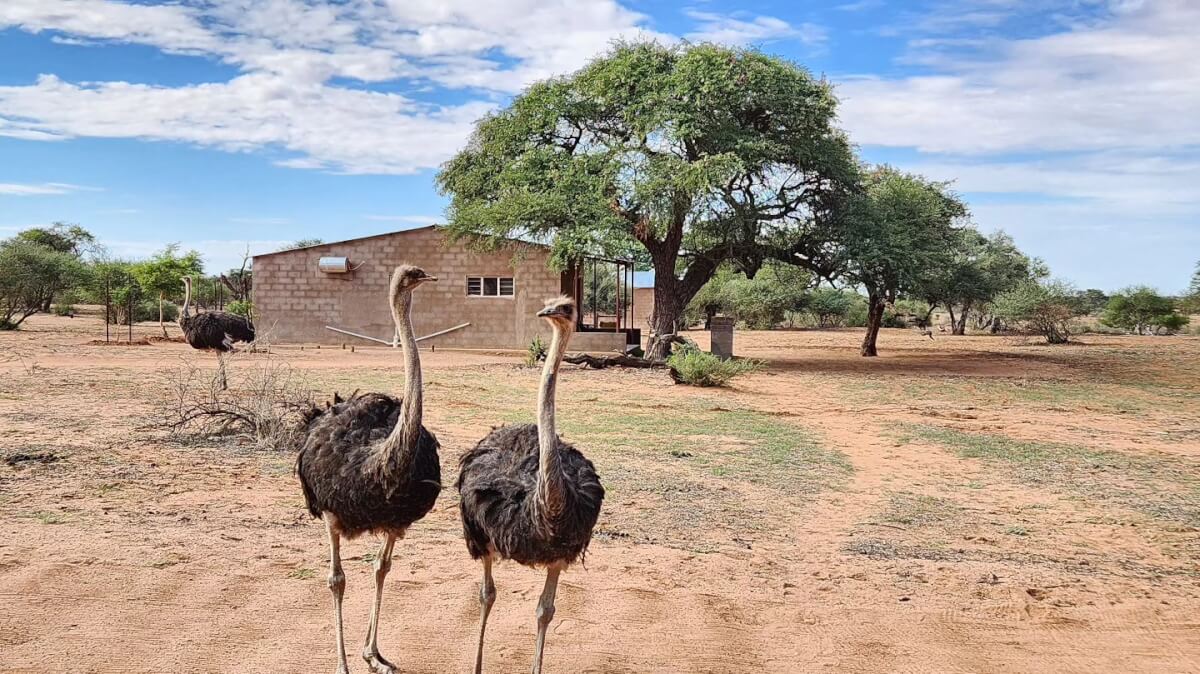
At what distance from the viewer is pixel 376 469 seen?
4.18 metres

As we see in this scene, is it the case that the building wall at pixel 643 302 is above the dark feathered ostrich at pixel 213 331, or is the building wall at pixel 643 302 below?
above

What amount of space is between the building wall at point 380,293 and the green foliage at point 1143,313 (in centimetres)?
2804

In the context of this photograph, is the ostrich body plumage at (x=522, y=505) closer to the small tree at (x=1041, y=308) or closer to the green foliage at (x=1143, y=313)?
the small tree at (x=1041, y=308)

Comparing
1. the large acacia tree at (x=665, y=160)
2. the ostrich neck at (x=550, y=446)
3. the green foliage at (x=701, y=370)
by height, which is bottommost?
the green foliage at (x=701, y=370)

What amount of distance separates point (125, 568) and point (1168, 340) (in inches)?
1505

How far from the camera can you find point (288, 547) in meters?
5.93

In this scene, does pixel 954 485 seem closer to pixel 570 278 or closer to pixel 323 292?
pixel 570 278

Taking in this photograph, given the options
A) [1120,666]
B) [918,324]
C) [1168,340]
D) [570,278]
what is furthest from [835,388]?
[918,324]

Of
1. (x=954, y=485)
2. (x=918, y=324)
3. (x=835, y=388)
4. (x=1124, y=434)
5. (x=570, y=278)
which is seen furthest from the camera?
(x=918, y=324)

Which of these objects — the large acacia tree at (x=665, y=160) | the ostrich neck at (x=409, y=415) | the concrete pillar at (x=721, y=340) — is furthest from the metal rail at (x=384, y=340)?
the ostrich neck at (x=409, y=415)

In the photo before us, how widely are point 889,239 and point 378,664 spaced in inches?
771

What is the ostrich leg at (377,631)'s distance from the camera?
436 cm

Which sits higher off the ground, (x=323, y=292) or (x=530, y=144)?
(x=530, y=144)

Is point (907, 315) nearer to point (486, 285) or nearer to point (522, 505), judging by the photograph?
point (486, 285)
